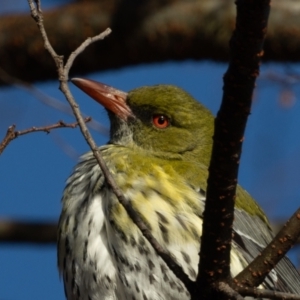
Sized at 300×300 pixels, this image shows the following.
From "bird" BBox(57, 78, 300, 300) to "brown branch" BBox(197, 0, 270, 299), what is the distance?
57cm

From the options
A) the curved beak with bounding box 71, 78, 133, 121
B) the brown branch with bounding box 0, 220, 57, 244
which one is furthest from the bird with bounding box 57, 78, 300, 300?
the brown branch with bounding box 0, 220, 57, 244

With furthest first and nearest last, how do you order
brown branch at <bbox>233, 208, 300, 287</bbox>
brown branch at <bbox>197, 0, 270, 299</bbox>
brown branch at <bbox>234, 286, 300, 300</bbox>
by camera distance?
brown branch at <bbox>233, 208, 300, 287</bbox>
brown branch at <bbox>234, 286, 300, 300</bbox>
brown branch at <bbox>197, 0, 270, 299</bbox>

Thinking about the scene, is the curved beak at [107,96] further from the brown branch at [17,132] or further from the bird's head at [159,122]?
the brown branch at [17,132]

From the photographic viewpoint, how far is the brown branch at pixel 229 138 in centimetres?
330

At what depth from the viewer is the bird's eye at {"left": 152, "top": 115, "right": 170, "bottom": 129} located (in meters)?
6.09

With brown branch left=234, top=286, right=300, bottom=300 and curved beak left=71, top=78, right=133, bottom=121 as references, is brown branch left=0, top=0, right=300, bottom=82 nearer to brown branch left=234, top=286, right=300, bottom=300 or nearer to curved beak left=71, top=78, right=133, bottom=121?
curved beak left=71, top=78, right=133, bottom=121

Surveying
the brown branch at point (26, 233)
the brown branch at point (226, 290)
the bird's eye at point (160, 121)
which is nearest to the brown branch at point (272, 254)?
the brown branch at point (226, 290)

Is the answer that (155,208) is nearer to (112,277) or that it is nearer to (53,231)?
(112,277)

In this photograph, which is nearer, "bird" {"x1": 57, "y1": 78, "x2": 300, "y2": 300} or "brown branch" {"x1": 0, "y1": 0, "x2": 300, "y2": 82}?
"bird" {"x1": 57, "y1": 78, "x2": 300, "y2": 300}

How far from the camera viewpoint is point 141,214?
492 centimetres

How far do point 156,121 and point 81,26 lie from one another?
57.2 inches

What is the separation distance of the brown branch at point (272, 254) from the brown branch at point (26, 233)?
3622mm

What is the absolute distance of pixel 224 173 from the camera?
12.2ft

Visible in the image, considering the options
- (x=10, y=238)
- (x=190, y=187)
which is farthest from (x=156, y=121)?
(x=10, y=238)
